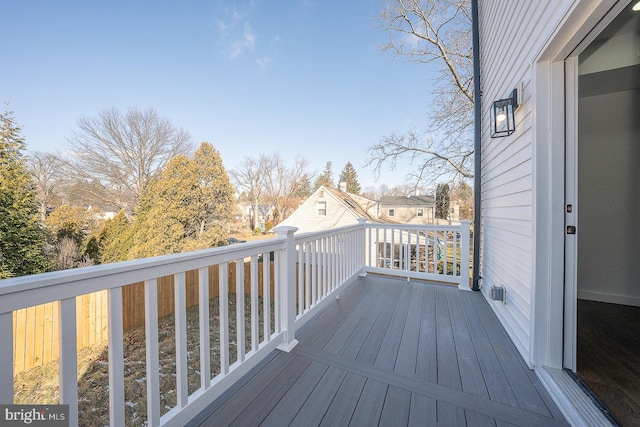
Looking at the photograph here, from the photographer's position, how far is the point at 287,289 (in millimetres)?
2041

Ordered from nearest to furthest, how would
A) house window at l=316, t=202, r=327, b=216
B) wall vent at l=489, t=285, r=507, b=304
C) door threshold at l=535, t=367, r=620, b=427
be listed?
door threshold at l=535, t=367, r=620, b=427
wall vent at l=489, t=285, r=507, b=304
house window at l=316, t=202, r=327, b=216

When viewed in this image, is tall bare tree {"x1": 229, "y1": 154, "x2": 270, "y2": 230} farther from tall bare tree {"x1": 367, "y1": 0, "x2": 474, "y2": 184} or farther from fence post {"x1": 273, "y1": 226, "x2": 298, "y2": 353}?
fence post {"x1": 273, "y1": 226, "x2": 298, "y2": 353}

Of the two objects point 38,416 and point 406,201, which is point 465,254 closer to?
point 38,416

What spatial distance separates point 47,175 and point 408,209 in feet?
59.5

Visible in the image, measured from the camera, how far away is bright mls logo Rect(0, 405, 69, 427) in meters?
0.86

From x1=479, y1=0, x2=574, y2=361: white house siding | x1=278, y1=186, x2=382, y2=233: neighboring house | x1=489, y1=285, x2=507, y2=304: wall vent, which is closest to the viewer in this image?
x1=479, y1=0, x2=574, y2=361: white house siding

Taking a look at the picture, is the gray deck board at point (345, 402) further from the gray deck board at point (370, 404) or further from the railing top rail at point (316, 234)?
the railing top rail at point (316, 234)

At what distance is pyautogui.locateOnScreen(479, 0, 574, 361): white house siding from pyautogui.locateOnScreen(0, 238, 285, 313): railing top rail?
2.18m

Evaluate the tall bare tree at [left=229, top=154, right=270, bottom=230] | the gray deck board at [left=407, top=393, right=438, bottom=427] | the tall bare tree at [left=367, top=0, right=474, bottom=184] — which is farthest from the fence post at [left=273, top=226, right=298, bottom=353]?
the tall bare tree at [left=229, top=154, right=270, bottom=230]

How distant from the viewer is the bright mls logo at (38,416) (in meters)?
0.86

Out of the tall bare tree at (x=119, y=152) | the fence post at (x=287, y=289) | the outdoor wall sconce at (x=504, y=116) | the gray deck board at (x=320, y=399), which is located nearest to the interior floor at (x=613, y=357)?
the gray deck board at (x=320, y=399)

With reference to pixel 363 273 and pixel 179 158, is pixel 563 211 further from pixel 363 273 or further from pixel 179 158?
pixel 179 158

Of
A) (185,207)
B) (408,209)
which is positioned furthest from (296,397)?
(408,209)

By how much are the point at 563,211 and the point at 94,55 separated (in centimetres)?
1261
